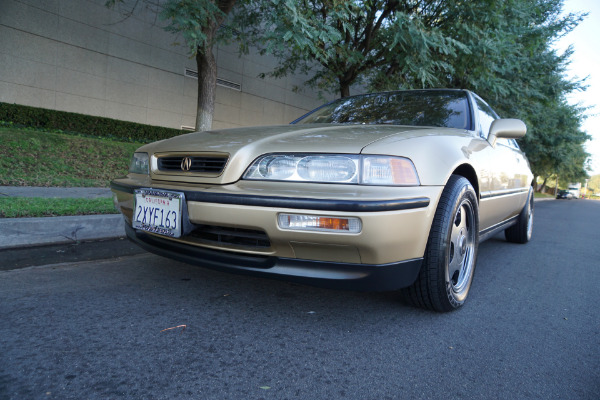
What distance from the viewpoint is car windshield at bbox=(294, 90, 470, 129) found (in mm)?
2869

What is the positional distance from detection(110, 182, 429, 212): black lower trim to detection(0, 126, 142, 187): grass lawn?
16.6 ft

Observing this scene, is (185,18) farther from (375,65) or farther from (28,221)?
(375,65)

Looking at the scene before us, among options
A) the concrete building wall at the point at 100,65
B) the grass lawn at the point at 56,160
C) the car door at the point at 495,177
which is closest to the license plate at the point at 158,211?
the car door at the point at 495,177

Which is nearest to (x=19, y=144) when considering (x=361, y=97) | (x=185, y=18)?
(x=185, y=18)

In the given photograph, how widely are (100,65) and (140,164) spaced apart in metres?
10.1

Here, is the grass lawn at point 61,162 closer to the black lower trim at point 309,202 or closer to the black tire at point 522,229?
the black lower trim at point 309,202

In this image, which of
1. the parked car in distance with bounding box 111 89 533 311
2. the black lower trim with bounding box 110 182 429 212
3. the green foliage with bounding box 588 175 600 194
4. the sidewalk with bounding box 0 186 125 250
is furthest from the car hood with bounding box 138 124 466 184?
the green foliage with bounding box 588 175 600 194

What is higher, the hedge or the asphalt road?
the hedge

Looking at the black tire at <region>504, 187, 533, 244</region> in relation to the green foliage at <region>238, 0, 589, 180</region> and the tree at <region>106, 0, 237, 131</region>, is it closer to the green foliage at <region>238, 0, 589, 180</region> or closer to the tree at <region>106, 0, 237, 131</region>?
the green foliage at <region>238, 0, 589, 180</region>

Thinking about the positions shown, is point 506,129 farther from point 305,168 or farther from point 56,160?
point 56,160

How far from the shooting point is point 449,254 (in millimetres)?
2158

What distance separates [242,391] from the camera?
1356mm

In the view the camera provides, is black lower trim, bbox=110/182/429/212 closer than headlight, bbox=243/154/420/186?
Yes

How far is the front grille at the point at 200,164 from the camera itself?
204 centimetres
